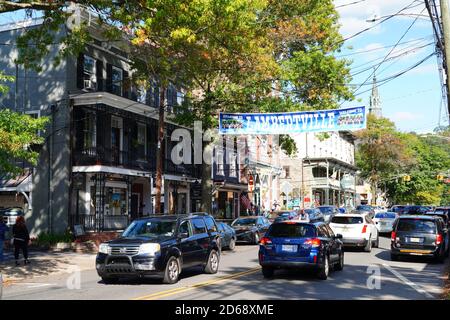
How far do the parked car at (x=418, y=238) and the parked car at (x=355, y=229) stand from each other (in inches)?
122

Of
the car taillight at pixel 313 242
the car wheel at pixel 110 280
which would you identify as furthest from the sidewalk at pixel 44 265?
the car taillight at pixel 313 242

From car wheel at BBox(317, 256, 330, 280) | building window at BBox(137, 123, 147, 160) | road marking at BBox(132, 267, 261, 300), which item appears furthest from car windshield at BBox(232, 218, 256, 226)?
car wheel at BBox(317, 256, 330, 280)

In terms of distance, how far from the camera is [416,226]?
752 inches

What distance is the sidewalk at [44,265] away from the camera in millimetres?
16391

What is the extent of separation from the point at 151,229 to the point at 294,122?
1124 centimetres

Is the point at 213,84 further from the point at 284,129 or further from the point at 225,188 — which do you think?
the point at 225,188

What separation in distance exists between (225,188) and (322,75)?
2012 cm

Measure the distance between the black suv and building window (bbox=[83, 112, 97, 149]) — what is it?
47.2 ft

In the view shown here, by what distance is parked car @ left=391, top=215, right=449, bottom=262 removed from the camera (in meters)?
18.6

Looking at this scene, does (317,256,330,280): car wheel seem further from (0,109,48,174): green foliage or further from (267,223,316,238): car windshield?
(0,109,48,174): green foliage

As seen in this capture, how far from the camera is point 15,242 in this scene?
61.0 ft

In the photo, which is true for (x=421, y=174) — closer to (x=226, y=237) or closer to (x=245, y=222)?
(x=245, y=222)

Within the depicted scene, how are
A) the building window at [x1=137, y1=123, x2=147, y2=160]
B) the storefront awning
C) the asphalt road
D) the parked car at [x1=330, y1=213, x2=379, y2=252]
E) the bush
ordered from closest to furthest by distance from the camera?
the asphalt road → the parked car at [x1=330, y1=213, x2=379, y2=252] → the bush → the storefront awning → the building window at [x1=137, y1=123, x2=147, y2=160]
